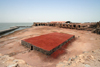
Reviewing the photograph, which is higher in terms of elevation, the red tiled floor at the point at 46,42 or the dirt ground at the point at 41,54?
the red tiled floor at the point at 46,42

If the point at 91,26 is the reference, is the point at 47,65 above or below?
below

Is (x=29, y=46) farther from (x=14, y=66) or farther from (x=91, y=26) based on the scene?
(x=91, y=26)

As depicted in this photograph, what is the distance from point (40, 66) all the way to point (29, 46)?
274 centimetres

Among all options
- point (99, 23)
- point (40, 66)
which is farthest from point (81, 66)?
point (99, 23)

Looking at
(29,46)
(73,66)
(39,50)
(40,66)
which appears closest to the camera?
(73,66)

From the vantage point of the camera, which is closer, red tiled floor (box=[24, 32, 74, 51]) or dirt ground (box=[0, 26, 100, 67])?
dirt ground (box=[0, 26, 100, 67])

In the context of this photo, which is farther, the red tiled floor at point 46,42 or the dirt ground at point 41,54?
the red tiled floor at point 46,42

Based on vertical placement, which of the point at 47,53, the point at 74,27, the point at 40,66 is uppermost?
the point at 74,27

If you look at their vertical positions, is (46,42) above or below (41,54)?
above

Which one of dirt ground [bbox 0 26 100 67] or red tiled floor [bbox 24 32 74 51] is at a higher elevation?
red tiled floor [bbox 24 32 74 51]

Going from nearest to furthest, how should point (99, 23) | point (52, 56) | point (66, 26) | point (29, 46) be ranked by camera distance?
1. point (52, 56)
2. point (29, 46)
3. point (99, 23)
4. point (66, 26)

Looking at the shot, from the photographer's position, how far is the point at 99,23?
14094 mm

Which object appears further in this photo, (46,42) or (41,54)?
(46,42)

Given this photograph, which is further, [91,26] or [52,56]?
[91,26]
